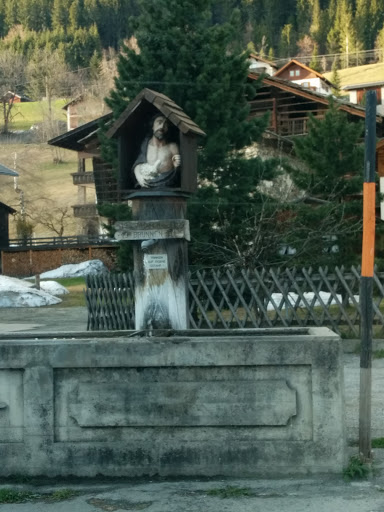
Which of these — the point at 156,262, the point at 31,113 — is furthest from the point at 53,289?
the point at 31,113

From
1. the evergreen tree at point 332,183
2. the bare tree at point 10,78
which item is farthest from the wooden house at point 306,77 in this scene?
the evergreen tree at point 332,183

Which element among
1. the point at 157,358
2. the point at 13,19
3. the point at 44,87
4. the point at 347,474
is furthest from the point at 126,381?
the point at 13,19

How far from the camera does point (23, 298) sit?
91.4ft

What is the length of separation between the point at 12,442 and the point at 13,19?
493 feet

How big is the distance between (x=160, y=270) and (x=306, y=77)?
273ft

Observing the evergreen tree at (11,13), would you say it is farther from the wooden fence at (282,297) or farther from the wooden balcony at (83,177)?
the wooden fence at (282,297)

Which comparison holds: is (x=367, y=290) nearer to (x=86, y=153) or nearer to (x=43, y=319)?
(x=43, y=319)

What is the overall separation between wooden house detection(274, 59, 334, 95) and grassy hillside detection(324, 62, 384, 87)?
14.7 m

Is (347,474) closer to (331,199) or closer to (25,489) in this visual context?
(25,489)

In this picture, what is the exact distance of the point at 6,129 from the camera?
100188 mm

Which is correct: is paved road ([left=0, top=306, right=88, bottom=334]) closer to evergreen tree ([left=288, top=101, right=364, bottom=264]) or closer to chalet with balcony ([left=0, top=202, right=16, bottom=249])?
evergreen tree ([left=288, top=101, right=364, bottom=264])

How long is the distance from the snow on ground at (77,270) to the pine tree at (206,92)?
20.9m

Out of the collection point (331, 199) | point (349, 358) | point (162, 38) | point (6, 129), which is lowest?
point (349, 358)

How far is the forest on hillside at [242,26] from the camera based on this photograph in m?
130
